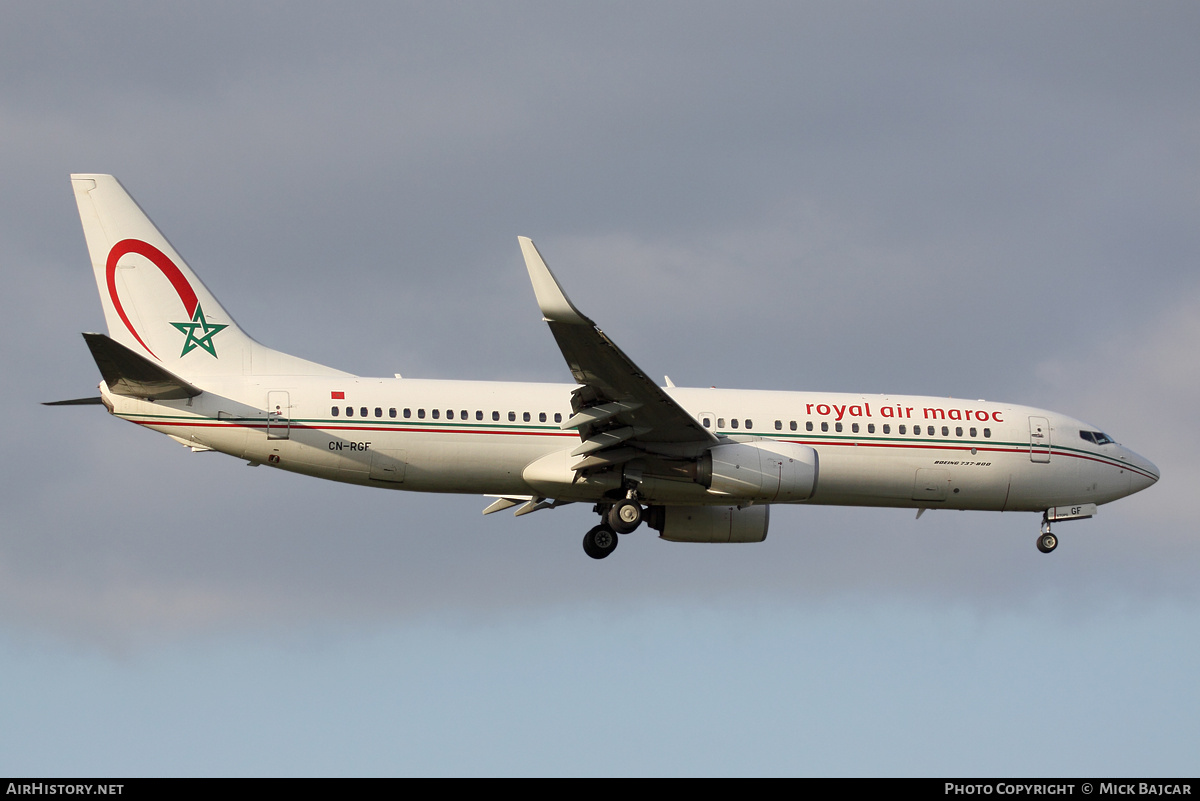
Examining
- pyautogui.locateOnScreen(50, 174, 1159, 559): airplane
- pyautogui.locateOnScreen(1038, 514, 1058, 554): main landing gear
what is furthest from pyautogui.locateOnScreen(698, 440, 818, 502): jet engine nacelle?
pyautogui.locateOnScreen(1038, 514, 1058, 554): main landing gear

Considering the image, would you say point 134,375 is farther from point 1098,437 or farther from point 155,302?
point 1098,437

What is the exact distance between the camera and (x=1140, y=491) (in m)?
39.7

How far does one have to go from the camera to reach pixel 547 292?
96.5 ft

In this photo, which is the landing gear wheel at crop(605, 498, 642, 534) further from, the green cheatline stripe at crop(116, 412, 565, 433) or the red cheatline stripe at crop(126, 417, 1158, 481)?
the green cheatline stripe at crop(116, 412, 565, 433)

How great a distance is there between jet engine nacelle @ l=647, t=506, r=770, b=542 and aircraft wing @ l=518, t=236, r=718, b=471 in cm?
417

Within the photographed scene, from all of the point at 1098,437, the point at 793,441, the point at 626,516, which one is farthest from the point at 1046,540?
the point at 626,516

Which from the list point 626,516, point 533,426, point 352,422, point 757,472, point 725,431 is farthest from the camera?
point 725,431

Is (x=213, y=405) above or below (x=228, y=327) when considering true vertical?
below

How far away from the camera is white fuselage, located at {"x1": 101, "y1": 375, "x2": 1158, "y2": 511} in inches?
1314

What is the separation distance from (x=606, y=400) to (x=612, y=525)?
4007mm
